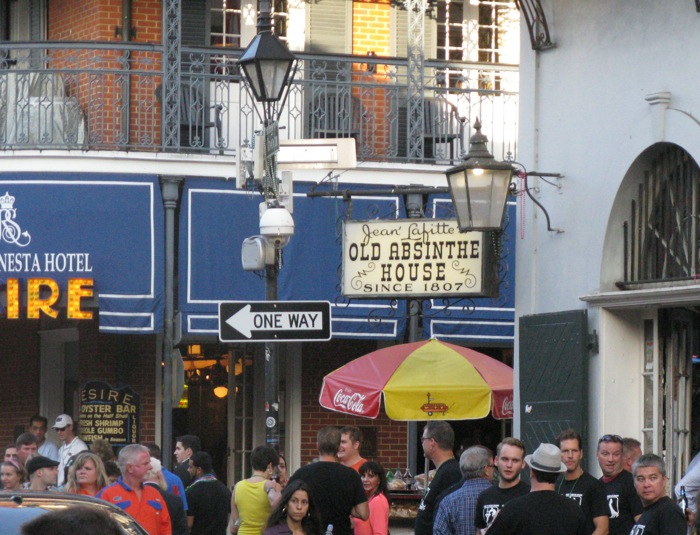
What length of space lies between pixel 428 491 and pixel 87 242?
8.25 meters

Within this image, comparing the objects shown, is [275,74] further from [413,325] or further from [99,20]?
[99,20]

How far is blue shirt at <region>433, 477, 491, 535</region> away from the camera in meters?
9.42

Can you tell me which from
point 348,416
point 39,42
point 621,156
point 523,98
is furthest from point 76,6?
point 621,156

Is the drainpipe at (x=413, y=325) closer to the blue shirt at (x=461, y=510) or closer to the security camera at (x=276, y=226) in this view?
the security camera at (x=276, y=226)

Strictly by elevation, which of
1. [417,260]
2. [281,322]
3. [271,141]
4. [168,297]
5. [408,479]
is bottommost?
[408,479]

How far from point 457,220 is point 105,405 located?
25.8ft

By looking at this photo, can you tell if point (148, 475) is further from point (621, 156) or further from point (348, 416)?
point (348, 416)

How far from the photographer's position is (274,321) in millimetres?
11977

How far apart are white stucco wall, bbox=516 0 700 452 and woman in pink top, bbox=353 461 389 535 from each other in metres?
1.74

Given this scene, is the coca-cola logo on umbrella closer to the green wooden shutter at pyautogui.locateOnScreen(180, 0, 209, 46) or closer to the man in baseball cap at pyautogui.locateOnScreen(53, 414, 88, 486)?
the man in baseball cap at pyautogui.locateOnScreen(53, 414, 88, 486)

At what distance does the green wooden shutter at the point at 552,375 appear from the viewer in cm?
1152

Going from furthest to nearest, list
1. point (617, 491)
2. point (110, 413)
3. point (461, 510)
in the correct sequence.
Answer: point (110, 413), point (617, 491), point (461, 510)

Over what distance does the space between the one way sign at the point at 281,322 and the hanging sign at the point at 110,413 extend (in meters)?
6.64

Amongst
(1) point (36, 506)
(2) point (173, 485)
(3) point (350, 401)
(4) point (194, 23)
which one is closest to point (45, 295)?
(4) point (194, 23)
